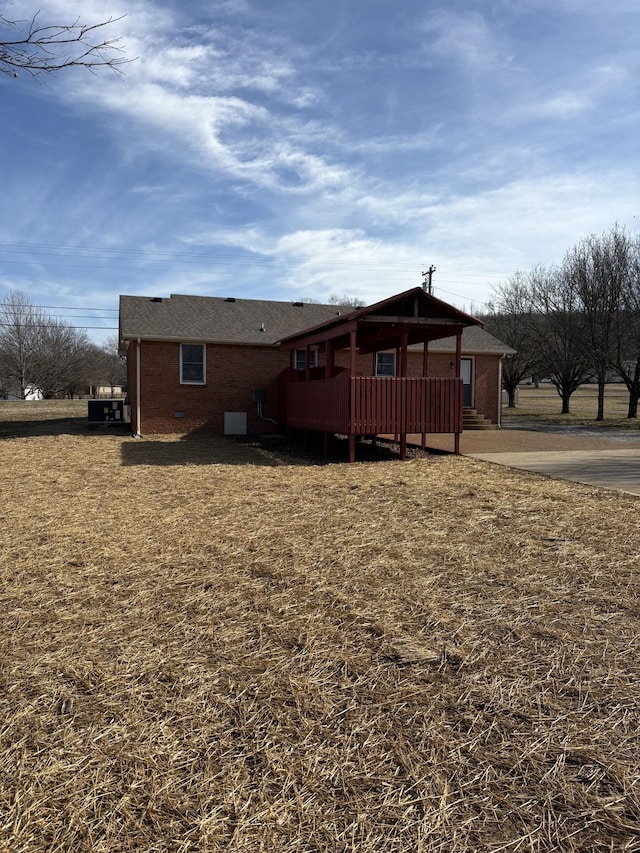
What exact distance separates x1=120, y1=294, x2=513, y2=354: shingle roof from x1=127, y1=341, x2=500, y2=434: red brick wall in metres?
0.39

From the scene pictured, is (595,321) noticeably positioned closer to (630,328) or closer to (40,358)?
(630,328)

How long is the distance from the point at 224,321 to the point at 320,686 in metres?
16.6

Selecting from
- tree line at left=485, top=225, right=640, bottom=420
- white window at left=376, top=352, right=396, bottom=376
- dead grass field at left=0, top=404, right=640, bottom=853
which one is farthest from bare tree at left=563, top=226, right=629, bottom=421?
dead grass field at left=0, top=404, right=640, bottom=853

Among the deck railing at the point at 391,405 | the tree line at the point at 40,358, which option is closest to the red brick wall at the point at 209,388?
the deck railing at the point at 391,405

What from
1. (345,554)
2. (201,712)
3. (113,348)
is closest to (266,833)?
(201,712)

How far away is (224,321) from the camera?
60.3 ft

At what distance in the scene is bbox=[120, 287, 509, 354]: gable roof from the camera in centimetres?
1688

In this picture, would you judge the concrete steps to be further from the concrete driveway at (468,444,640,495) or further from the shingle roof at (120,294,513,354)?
the concrete driveway at (468,444,640,495)

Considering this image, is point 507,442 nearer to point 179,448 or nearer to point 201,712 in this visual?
point 179,448

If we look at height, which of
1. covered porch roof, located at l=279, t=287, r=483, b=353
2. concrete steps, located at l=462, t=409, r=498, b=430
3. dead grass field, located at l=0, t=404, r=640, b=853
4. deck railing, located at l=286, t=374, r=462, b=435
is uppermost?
covered porch roof, located at l=279, t=287, r=483, b=353

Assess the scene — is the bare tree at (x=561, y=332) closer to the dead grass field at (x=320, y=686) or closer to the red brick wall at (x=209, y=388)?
the red brick wall at (x=209, y=388)

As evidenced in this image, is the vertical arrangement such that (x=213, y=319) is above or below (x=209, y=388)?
above

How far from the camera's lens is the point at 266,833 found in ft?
5.98

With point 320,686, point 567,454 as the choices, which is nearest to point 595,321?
point 567,454
